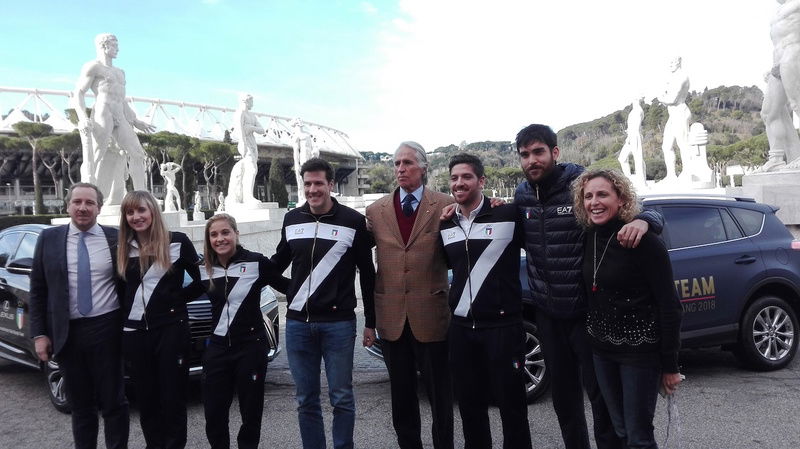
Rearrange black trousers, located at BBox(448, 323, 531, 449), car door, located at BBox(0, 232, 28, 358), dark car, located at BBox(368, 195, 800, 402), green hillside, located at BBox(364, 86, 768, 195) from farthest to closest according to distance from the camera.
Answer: green hillside, located at BBox(364, 86, 768, 195)
car door, located at BBox(0, 232, 28, 358)
dark car, located at BBox(368, 195, 800, 402)
black trousers, located at BBox(448, 323, 531, 449)

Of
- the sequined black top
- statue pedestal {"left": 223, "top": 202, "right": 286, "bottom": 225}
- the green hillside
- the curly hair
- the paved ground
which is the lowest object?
the paved ground

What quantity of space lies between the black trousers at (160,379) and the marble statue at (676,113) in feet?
52.6

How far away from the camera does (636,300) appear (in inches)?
99.3

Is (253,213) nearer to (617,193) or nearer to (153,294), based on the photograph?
(153,294)

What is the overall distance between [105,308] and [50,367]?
2.26 metres

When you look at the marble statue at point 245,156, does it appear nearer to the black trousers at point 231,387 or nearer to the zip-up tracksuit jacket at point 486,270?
the black trousers at point 231,387

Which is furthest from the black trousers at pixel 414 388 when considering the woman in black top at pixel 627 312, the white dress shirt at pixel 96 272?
the white dress shirt at pixel 96 272

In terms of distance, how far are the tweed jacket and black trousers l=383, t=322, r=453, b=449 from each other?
77mm

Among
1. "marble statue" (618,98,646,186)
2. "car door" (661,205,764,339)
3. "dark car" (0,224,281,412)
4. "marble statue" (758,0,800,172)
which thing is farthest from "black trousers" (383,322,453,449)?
"marble statue" (618,98,646,186)

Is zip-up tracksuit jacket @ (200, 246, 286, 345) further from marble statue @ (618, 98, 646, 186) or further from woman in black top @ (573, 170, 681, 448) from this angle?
marble statue @ (618, 98, 646, 186)

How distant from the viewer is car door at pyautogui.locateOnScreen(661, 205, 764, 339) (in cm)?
471

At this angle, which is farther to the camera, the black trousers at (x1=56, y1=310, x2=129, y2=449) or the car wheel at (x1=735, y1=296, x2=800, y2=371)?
the car wheel at (x1=735, y1=296, x2=800, y2=371)

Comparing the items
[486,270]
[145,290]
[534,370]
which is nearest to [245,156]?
[534,370]

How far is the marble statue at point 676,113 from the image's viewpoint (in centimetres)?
1605
